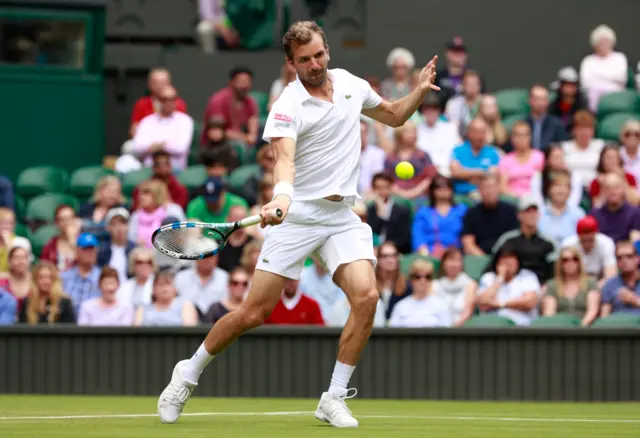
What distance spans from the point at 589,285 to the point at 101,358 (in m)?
3.87

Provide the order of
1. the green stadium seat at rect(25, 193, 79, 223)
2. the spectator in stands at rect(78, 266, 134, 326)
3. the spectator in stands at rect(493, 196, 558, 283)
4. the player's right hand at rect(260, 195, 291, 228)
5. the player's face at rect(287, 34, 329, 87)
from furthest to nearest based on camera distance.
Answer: the green stadium seat at rect(25, 193, 79, 223), the spectator in stands at rect(493, 196, 558, 283), the spectator in stands at rect(78, 266, 134, 326), the player's face at rect(287, 34, 329, 87), the player's right hand at rect(260, 195, 291, 228)

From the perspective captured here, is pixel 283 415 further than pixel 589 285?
No

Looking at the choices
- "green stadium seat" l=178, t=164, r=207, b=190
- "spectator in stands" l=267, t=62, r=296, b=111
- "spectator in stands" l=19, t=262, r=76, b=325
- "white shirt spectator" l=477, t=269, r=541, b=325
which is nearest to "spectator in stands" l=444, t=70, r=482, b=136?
"spectator in stands" l=267, t=62, r=296, b=111

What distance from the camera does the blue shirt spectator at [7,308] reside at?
1171 cm

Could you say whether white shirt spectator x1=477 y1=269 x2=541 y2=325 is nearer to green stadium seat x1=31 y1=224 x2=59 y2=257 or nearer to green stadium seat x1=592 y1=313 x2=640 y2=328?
green stadium seat x1=592 y1=313 x2=640 y2=328

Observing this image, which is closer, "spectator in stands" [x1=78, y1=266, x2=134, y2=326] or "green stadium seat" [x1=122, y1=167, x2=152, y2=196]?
"spectator in stands" [x1=78, y1=266, x2=134, y2=326]

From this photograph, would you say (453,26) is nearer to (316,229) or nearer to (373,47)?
(373,47)

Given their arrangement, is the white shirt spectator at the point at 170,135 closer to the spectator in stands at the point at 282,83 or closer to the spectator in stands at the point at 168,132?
the spectator in stands at the point at 168,132

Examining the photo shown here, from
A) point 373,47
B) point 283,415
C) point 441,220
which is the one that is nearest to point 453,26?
point 373,47

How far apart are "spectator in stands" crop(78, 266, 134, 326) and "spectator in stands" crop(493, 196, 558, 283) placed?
10.2 feet

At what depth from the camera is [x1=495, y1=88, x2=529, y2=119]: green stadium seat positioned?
47.9 ft

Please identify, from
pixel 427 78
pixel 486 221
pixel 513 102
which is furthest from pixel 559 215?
pixel 427 78

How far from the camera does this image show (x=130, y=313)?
38.3 ft

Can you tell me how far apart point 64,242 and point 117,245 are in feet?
1.57
